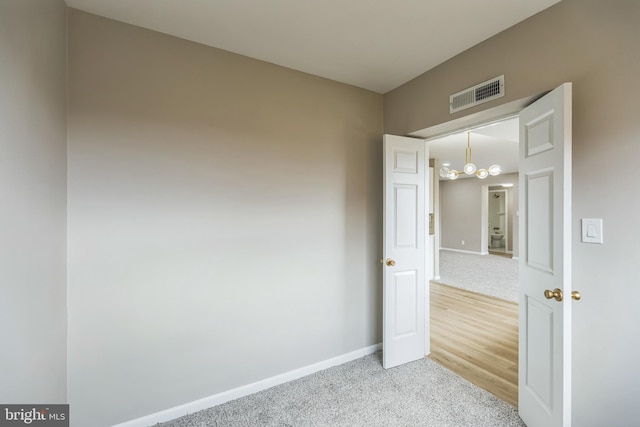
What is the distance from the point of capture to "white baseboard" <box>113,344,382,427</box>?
1.83 m

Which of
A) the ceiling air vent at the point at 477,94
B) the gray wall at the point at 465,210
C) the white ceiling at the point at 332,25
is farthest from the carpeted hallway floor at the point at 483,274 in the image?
the white ceiling at the point at 332,25

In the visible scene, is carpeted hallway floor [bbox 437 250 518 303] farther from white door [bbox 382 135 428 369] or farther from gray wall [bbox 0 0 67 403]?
gray wall [bbox 0 0 67 403]

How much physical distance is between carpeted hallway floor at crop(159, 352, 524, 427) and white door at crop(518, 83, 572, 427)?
13.8 inches

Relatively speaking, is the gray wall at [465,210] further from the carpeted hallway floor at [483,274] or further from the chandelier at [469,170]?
the chandelier at [469,170]

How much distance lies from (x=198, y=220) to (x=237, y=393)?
1369 millimetres

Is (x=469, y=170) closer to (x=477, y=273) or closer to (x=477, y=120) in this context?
(x=477, y=120)

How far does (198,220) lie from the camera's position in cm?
198

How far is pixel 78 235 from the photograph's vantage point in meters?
1.64

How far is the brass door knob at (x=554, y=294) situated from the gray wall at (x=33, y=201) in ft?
8.00

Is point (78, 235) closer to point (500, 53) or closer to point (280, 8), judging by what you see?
point (280, 8)

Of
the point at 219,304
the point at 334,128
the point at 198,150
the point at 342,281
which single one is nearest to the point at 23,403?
the point at 219,304

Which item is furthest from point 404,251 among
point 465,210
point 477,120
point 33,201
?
point 465,210

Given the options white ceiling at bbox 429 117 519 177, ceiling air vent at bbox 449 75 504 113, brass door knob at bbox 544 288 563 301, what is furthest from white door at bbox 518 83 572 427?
white ceiling at bbox 429 117 519 177

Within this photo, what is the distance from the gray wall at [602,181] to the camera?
136 cm
